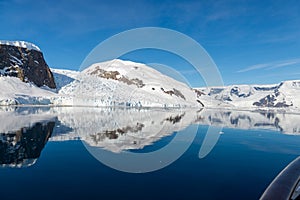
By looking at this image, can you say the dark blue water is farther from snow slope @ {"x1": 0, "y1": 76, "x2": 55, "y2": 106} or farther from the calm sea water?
snow slope @ {"x1": 0, "y1": 76, "x2": 55, "y2": 106}

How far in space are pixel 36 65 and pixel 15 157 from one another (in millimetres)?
118012

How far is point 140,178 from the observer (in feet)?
33.7

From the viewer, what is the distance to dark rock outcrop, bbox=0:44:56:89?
4163 inches

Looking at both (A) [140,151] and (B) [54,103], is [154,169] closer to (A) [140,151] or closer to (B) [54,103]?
(A) [140,151]

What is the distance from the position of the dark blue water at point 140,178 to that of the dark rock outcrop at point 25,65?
105m

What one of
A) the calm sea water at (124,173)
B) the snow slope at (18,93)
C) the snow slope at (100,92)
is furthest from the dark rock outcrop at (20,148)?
the snow slope at (100,92)

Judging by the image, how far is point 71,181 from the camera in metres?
9.45

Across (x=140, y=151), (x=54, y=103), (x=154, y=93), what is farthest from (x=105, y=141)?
(x=154, y=93)

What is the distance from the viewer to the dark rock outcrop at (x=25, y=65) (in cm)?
10575

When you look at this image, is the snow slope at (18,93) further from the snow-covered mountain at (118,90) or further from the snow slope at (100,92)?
the snow-covered mountain at (118,90)

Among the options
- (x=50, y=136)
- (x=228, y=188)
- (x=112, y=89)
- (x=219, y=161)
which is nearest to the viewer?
(x=228, y=188)

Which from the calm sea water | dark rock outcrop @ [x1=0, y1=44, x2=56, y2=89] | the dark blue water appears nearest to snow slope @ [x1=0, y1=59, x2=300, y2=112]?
dark rock outcrop @ [x1=0, y1=44, x2=56, y2=89]

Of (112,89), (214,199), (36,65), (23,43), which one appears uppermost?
(23,43)

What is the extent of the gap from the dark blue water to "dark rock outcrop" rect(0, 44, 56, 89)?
345 feet
